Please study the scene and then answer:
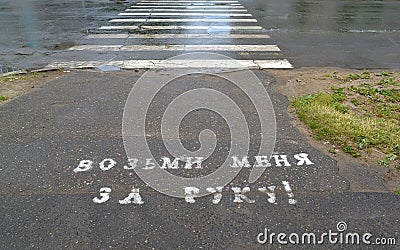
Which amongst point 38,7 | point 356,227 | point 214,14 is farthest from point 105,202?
point 38,7

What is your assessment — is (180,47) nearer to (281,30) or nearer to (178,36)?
(178,36)

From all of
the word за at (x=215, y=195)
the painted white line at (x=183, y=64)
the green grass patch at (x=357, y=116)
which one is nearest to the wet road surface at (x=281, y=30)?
the painted white line at (x=183, y=64)

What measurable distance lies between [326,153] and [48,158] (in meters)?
3.45

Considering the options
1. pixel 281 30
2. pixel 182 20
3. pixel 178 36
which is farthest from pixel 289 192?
pixel 182 20

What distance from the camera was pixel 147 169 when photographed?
4211 mm

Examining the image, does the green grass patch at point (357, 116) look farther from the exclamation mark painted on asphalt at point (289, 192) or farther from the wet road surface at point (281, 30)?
the wet road surface at point (281, 30)

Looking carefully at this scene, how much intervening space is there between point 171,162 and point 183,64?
14.3ft

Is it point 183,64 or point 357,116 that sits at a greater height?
point 183,64

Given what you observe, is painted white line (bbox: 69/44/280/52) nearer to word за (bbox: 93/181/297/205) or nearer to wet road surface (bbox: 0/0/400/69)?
wet road surface (bbox: 0/0/400/69)

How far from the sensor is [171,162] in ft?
14.3

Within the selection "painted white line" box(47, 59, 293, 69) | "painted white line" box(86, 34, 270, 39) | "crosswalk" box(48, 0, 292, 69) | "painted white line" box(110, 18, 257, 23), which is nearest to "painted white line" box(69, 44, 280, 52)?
"crosswalk" box(48, 0, 292, 69)

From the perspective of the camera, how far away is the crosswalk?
8.44m

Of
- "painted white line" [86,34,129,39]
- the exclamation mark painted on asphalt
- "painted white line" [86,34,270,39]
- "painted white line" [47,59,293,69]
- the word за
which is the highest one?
"painted white line" [86,34,129,39]

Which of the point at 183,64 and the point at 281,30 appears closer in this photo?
the point at 183,64
